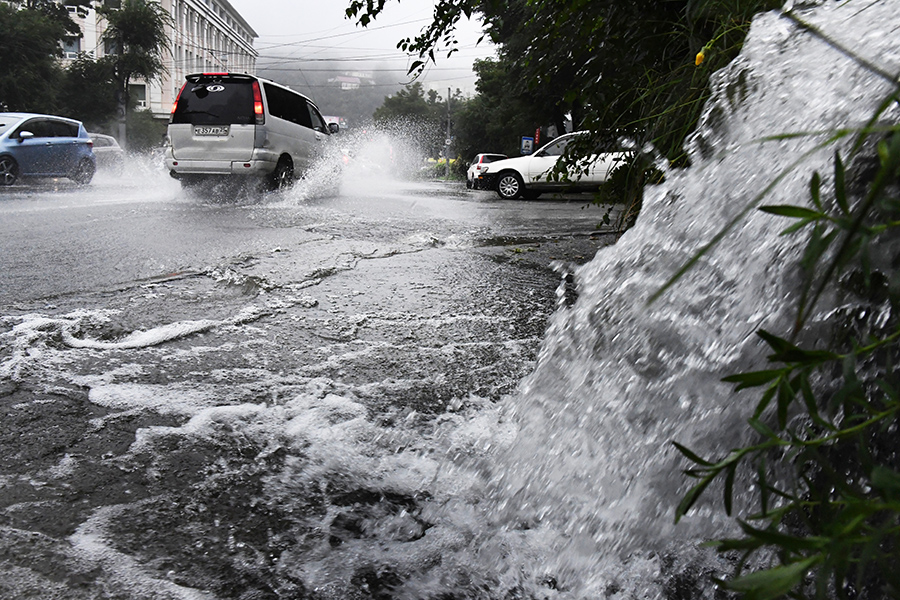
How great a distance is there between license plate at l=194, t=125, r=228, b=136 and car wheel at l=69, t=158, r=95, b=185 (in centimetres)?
608

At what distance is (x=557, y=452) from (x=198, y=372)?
1.63 meters

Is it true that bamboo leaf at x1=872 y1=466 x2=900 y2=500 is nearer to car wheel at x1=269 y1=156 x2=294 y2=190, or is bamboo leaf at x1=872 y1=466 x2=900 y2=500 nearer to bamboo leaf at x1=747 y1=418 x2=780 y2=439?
bamboo leaf at x1=747 y1=418 x2=780 y2=439

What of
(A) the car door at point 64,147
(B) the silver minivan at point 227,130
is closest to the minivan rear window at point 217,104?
(B) the silver minivan at point 227,130

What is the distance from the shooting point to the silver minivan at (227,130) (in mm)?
12062

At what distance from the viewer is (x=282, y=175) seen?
1289 centimetres

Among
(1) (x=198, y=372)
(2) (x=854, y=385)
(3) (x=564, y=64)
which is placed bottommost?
(1) (x=198, y=372)

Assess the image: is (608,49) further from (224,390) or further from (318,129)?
(318,129)

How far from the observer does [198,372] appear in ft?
9.71

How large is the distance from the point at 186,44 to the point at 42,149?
207 ft

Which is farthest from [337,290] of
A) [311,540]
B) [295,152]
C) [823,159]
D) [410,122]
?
[410,122]

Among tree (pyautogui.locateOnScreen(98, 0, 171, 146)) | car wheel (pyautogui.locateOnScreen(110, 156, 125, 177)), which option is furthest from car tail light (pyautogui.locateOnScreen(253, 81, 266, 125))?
tree (pyautogui.locateOnScreen(98, 0, 171, 146))

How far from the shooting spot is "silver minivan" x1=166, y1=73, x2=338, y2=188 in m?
12.1

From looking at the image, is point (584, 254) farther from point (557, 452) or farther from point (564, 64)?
point (557, 452)

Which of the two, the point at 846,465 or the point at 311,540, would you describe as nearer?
the point at 846,465
